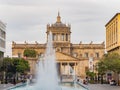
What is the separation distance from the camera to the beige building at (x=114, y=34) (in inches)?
5007

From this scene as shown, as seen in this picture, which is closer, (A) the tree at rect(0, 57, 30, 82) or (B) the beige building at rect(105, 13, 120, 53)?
(B) the beige building at rect(105, 13, 120, 53)

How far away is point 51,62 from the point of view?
162ft

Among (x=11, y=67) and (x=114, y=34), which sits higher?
(x=114, y=34)

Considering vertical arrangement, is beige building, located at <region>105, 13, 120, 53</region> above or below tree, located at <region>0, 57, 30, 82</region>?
above

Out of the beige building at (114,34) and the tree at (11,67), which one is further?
the tree at (11,67)

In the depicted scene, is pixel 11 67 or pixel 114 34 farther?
pixel 11 67

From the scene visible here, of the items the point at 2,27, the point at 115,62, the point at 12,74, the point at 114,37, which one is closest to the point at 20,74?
the point at 12,74

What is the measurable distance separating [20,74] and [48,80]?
378ft

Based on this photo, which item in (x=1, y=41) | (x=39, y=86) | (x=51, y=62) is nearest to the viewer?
(x=39, y=86)

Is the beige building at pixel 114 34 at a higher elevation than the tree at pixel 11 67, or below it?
higher

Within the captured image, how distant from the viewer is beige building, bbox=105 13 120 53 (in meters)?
127

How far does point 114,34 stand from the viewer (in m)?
134

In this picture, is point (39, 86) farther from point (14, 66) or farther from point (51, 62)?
point (14, 66)

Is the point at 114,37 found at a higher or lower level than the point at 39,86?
higher
